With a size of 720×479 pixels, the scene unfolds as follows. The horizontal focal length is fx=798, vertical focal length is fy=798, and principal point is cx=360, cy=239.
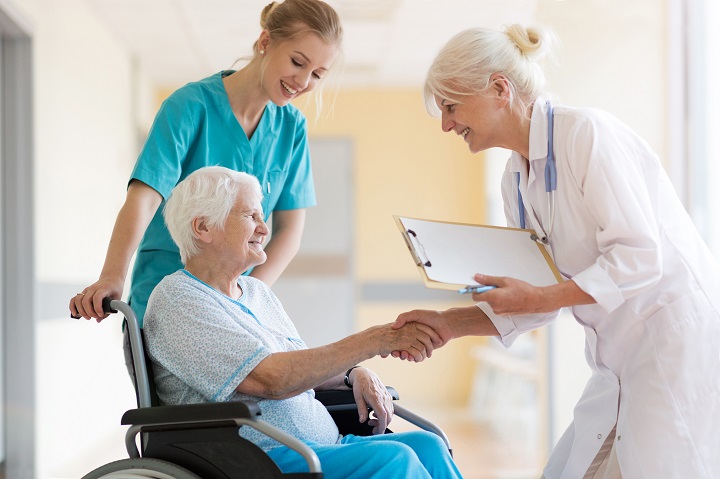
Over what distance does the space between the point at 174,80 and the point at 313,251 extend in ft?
5.51

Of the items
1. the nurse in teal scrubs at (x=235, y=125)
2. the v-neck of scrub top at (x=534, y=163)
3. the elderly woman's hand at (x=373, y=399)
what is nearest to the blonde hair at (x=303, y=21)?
the nurse in teal scrubs at (x=235, y=125)

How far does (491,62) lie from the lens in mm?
1528

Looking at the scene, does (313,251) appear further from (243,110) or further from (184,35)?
(243,110)

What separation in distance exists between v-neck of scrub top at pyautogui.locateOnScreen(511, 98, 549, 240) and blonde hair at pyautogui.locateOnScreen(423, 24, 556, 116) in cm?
4

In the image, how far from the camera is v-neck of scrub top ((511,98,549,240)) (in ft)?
4.97

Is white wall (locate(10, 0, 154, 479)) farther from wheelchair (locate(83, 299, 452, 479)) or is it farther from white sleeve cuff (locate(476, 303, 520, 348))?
white sleeve cuff (locate(476, 303, 520, 348))

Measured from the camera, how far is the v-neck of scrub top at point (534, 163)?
1.51m

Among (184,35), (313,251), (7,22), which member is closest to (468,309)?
(7,22)

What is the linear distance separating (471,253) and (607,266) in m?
0.24

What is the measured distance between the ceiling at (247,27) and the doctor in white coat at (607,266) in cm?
283

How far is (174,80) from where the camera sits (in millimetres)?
6066

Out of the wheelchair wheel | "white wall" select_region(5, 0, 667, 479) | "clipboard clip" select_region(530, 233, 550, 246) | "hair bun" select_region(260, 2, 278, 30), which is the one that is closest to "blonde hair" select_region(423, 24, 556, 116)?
"clipboard clip" select_region(530, 233, 550, 246)

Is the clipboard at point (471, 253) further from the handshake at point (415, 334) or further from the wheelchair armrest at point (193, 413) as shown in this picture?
the wheelchair armrest at point (193, 413)

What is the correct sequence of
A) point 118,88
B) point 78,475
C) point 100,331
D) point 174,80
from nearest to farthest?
1. point 78,475
2. point 100,331
3. point 118,88
4. point 174,80
